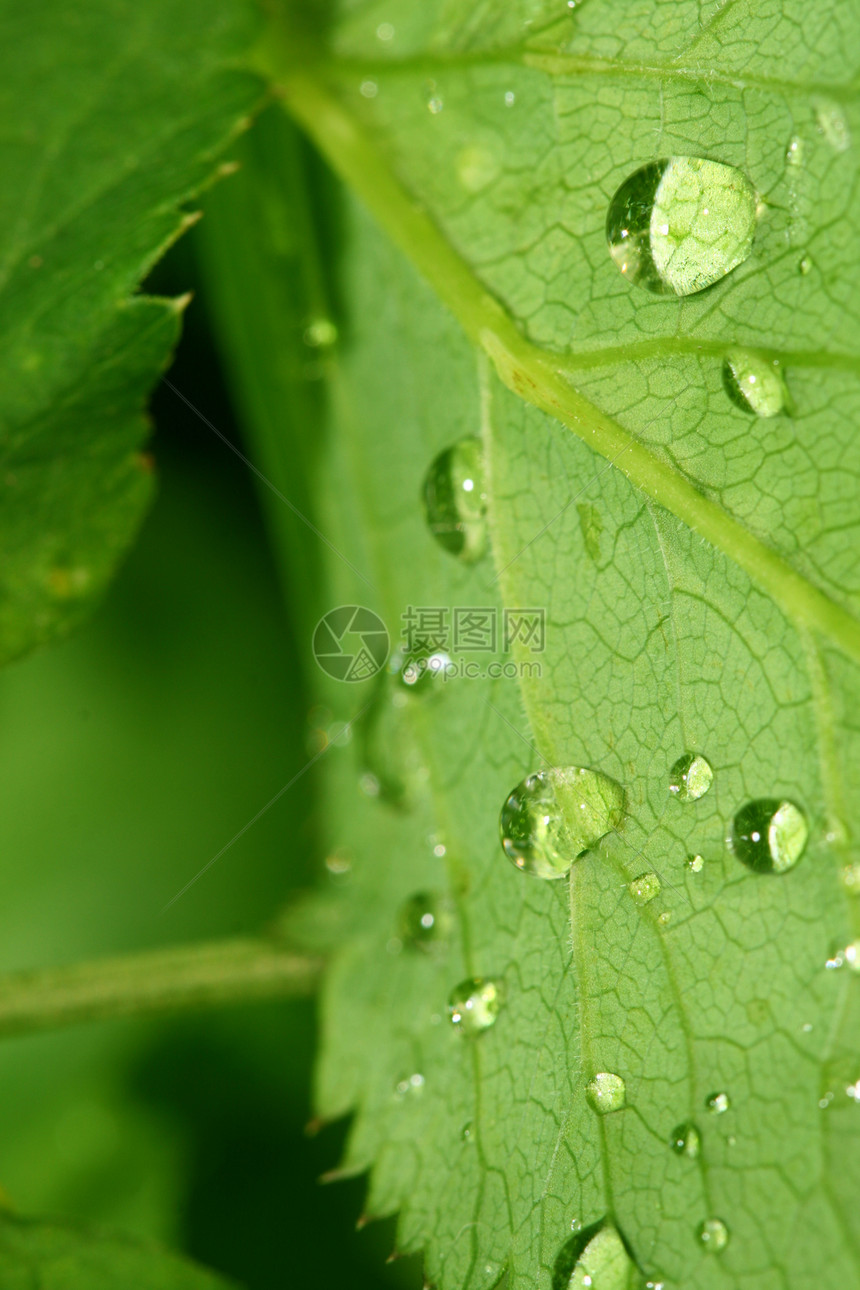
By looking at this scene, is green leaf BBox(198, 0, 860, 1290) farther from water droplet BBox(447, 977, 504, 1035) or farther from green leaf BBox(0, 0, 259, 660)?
green leaf BBox(0, 0, 259, 660)

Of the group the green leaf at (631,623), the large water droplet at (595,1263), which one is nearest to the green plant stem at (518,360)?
the green leaf at (631,623)

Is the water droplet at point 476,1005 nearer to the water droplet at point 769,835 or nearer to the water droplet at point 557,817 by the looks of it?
the water droplet at point 557,817

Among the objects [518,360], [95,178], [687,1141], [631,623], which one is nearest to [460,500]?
[518,360]

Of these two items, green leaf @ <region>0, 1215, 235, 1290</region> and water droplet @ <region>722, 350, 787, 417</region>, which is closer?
water droplet @ <region>722, 350, 787, 417</region>

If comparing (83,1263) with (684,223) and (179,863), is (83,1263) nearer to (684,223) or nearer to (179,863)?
(179,863)

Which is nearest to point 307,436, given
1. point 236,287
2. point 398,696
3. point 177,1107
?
point 236,287

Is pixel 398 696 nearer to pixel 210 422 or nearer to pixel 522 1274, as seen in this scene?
pixel 522 1274
